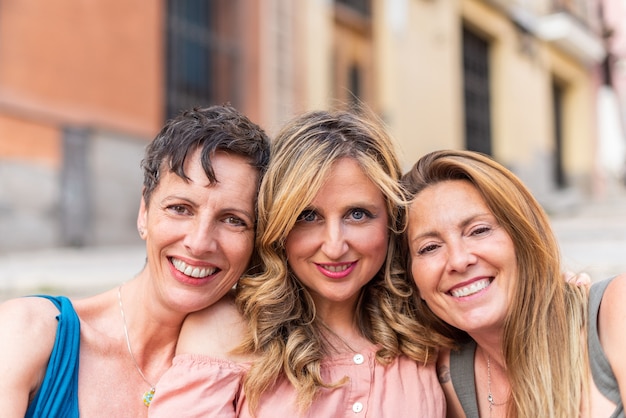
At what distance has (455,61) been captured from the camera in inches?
504

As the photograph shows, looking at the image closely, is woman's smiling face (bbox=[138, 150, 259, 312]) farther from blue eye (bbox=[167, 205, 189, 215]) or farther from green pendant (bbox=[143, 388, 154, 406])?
green pendant (bbox=[143, 388, 154, 406])

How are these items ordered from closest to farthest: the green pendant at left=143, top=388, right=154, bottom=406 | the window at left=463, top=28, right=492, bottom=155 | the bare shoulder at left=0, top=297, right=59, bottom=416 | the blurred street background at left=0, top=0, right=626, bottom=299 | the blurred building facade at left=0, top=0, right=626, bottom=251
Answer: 1. the bare shoulder at left=0, top=297, right=59, bottom=416
2. the green pendant at left=143, top=388, right=154, bottom=406
3. the blurred street background at left=0, top=0, right=626, bottom=299
4. the blurred building facade at left=0, top=0, right=626, bottom=251
5. the window at left=463, top=28, right=492, bottom=155

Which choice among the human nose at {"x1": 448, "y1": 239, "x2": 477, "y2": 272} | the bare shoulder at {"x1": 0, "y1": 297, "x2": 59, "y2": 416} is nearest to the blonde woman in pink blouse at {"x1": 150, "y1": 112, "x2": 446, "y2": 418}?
the human nose at {"x1": 448, "y1": 239, "x2": 477, "y2": 272}

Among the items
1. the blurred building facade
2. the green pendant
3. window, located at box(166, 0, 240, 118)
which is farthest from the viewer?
window, located at box(166, 0, 240, 118)

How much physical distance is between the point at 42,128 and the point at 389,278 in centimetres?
643

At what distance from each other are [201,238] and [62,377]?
0.59 meters

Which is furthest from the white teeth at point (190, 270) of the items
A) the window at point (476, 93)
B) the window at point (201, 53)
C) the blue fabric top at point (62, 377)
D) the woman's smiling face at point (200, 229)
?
the window at point (476, 93)

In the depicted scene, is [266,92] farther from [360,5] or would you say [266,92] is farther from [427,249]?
[427,249]

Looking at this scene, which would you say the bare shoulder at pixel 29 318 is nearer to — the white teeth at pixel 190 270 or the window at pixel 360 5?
the white teeth at pixel 190 270

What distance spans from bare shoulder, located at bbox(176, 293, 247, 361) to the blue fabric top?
327 mm

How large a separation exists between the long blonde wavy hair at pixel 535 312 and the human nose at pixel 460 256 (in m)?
0.14

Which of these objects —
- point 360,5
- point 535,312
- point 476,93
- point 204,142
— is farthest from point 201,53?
point 535,312

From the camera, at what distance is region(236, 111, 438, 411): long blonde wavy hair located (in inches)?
83.9

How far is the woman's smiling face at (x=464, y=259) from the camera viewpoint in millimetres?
2102
